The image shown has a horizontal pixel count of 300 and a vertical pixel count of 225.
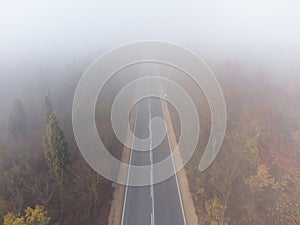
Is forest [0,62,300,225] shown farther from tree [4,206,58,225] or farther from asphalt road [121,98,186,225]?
asphalt road [121,98,186,225]

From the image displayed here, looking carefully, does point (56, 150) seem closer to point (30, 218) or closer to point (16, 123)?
point (30, 218)

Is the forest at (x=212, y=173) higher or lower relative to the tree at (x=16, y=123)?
lower

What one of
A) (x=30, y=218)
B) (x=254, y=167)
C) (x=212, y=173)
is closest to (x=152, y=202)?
(x=212, y=173)

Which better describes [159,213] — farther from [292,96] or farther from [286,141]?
[292,96]

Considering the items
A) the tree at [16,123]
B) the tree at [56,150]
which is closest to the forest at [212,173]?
the tree at [56,150]

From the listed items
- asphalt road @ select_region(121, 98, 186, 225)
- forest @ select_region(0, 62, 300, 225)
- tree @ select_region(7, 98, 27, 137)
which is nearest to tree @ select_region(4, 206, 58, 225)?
forest @ select_region(0, 62, 300, 225)

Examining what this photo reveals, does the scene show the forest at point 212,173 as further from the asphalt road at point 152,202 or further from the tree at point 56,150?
the asphalt road at point 152,202

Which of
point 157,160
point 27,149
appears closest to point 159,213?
point 157,160

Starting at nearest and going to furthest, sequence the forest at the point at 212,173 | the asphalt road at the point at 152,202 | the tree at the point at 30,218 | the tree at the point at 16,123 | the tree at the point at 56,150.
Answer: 1. the tree at the point at 30,218
2. the forest at the point at 212,173
3. the asphalt road at the point at 152,202
4. the tree at the point at 56,150
5. the tree at the point at 16,123

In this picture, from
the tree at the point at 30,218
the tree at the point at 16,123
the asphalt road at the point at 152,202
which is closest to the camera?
the tree at the point at 30,218
